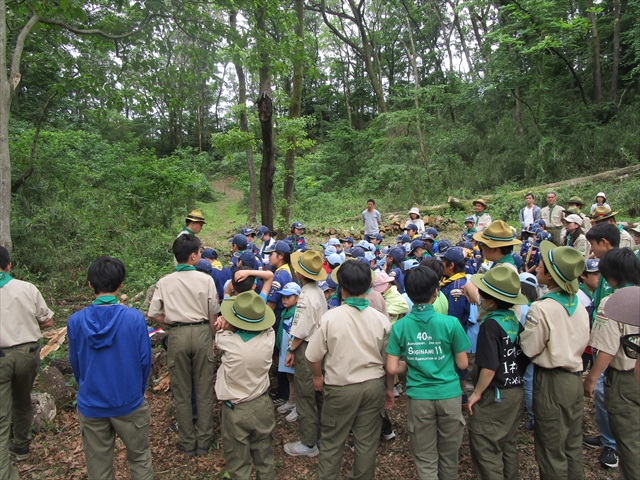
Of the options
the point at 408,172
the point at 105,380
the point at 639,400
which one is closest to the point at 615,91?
the point at 408,172

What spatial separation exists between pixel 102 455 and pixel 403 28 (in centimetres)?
3824

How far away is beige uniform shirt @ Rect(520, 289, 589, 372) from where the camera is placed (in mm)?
3006

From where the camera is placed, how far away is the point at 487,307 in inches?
124

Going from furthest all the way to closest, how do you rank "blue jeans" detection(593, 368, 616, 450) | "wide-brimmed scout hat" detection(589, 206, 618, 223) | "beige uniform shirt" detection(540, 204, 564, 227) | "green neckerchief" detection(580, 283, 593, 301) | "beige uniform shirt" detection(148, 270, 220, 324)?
"beige uniform shirt" detection(540, 204, 564, 227) < "wide-brimmed scout hat" detection(589, 206, 618, 223) < "green neckerchief" detection(580, 283, 593, 301) < "beige uniform shirt" detection(148, 270, 220, 324) < "blue jeans" detection(593, 368, 616, 450)

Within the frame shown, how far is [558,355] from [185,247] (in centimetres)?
348

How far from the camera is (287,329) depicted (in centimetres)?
427

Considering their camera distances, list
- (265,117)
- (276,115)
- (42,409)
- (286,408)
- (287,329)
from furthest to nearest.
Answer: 1. (276,115)
2. (265,117)
3. (286,408)
4. (42,409)
5. (287,329)

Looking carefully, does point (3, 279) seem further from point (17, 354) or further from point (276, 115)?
point (276, 115)

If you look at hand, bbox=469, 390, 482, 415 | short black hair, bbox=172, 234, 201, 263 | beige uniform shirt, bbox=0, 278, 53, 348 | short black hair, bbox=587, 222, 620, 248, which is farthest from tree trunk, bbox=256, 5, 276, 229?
hand, bbox=469, 390, 482, 415

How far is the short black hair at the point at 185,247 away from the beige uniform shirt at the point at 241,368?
1.14 metres

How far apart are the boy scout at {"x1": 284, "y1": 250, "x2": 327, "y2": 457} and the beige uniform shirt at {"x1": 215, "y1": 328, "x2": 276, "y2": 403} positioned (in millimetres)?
604

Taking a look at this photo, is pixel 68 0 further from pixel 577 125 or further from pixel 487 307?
pixel 577 125

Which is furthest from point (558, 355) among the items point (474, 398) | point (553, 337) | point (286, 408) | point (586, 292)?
point (286, 408)

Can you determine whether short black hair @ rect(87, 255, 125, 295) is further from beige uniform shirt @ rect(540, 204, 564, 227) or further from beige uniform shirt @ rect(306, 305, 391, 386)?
beige uniform shirt @ rect(540, 204, 564, 227)
